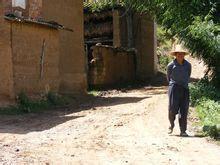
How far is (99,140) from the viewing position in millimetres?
9906

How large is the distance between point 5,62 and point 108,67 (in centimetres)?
1130

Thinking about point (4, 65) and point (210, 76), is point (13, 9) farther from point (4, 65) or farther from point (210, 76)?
point (210, 76)

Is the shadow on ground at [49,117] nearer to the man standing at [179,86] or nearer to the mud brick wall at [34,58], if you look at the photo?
the mud brick wall at [34,58]

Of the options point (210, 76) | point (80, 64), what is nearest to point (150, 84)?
point (80, 64)

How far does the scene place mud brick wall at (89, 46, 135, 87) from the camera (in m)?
25.9

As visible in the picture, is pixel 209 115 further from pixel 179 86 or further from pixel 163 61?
pixel 163 61

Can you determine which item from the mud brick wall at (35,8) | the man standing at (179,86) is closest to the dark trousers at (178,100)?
the man standing at (179,86)

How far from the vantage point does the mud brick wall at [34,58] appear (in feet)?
52.9

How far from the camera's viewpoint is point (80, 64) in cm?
2183

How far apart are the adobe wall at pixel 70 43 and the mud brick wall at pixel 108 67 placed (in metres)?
3.82

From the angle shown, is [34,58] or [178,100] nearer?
[178,100]

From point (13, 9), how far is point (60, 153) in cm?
1108

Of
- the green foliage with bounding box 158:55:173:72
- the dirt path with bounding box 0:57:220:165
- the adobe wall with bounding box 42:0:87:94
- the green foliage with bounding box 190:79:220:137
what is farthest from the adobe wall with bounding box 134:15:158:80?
the dirt path with bounding box 0:57:220:165

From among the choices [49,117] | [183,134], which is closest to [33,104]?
[49,117]
